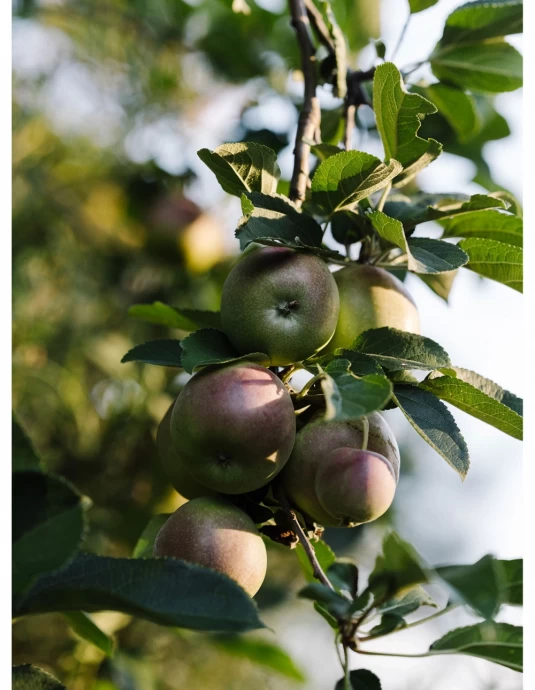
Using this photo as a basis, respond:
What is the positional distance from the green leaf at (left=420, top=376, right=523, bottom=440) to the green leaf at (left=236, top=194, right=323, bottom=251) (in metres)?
0.17

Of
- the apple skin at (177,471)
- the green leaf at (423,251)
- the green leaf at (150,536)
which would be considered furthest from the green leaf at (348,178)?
the green leaf at (150,536)

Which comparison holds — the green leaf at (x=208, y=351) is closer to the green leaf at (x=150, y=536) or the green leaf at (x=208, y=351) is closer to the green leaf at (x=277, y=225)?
the green leaf at (x=277, y=225)

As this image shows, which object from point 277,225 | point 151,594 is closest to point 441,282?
point 277,225

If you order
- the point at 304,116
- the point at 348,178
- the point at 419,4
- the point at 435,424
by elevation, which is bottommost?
the point at 435,424

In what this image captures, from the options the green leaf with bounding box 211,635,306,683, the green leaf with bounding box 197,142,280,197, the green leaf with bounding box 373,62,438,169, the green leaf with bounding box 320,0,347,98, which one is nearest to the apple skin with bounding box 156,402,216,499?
the green leaf with bounding box 197,142,280,197

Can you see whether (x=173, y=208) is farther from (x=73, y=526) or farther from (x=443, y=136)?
(x=73, y=526)

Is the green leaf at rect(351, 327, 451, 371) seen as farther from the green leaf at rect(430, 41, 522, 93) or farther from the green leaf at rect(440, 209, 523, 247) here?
the green leaf at rect(430, 41, 522, 93)

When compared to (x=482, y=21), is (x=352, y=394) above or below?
below

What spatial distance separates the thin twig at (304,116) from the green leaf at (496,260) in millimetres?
182

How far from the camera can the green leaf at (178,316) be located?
79 centimetres

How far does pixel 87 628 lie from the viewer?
2.16 ft

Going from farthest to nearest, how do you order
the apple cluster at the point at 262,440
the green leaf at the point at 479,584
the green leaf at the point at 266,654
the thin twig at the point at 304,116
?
1. the green leaf at the point at 266,654
2. the thin twig at the point at 304,116
3. the apple cluster at the point at 262,440
4. the green leaf at the point at 479,584

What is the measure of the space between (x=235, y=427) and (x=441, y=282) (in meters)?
0.42

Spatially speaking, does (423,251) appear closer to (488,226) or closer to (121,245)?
(488,226)
